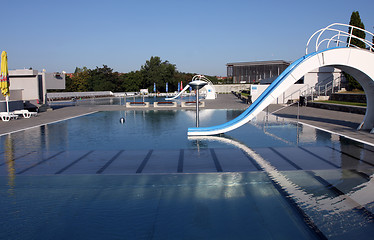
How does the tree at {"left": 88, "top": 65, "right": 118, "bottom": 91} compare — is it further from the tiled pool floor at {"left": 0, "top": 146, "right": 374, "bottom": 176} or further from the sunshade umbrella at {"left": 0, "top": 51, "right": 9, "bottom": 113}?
the tiled pool floor at {"left": 0, "top": 146, "right": 374, "bottom": 176}

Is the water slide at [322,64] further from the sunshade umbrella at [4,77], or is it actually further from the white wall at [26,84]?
the white wall at [26,84]

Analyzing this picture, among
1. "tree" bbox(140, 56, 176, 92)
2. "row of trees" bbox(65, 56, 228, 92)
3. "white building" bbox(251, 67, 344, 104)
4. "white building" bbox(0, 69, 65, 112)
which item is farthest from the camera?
"tree" bbox(140, 56, 176, 92)

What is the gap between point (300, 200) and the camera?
21.1ft

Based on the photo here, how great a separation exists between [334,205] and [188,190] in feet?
10.4

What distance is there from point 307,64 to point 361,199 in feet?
28.0

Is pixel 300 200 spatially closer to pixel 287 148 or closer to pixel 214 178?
pixel 214 178

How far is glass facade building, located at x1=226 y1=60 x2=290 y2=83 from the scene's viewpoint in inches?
4574

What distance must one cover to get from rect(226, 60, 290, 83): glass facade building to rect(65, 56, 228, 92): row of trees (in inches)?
1155

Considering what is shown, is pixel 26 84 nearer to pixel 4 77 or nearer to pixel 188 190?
pixel 4 77

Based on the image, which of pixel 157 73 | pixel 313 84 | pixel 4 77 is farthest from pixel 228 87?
pixel 4 77

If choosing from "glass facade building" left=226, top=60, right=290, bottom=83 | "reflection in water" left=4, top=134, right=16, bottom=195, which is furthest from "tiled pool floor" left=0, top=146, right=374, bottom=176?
"glass facade building" left=226, top=60, right=290, bottom=83

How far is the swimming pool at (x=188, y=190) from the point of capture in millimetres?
5309

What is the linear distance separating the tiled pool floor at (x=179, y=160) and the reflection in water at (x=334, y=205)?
4.23 ft

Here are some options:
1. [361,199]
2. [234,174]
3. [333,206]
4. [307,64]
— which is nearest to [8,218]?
[234,174]
